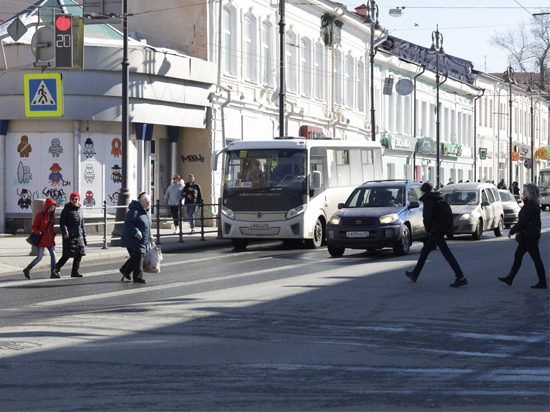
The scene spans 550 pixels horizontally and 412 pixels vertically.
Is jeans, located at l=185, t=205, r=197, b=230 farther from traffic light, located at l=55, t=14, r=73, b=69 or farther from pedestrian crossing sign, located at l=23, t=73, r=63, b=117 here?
traffic light, located at l=55, t=14, r=73, b=69

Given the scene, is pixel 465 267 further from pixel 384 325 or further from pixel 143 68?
pixel 143 68

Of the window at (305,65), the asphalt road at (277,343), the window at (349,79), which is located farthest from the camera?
the window at (349,79)

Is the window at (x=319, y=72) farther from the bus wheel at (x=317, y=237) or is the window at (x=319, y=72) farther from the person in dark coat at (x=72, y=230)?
the person in dark coat at (x=72, y=230)

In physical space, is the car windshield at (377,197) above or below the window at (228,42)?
below

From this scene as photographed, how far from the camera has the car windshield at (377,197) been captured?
72.9 feet

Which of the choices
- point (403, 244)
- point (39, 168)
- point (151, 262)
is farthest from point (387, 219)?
point (39, 168)

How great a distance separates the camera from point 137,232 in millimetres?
16156

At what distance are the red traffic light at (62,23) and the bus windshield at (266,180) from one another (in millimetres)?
5329

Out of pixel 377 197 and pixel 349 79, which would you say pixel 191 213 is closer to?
pixel 377 197

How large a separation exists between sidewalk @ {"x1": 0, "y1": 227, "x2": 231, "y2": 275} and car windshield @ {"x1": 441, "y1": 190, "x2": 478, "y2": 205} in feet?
21.7

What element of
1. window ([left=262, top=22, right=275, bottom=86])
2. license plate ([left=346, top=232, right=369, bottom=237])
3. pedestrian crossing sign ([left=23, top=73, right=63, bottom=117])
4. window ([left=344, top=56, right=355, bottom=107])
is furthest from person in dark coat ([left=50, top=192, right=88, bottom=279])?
window ([left=344, top=56, right=355, bottom=107])

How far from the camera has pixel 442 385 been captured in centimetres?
762

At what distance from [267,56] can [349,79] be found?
11.5m

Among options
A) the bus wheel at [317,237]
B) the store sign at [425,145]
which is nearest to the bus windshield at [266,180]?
the bus wheel at [317,237]
